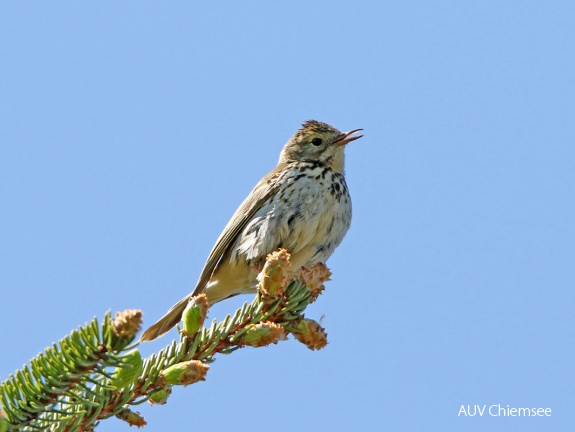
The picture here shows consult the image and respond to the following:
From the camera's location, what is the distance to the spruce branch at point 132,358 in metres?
1.86

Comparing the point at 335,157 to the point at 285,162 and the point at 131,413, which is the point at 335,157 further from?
the point at 131,413

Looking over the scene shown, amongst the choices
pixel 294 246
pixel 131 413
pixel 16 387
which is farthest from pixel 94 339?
pixel 294 246

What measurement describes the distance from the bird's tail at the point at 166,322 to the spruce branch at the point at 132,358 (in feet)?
6.25

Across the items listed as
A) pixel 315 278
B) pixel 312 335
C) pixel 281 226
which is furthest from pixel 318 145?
pixel 312 335

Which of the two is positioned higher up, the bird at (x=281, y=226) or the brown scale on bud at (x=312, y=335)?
the bird at (x=281, y=226)

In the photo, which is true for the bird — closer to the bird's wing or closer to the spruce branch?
the bird's wing

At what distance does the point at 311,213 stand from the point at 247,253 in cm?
56

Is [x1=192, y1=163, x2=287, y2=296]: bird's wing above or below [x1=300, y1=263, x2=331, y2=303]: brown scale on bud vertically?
above

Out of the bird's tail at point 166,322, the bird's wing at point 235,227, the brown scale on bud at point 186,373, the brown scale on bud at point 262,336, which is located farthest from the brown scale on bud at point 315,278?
the bird's wing at point 235,227

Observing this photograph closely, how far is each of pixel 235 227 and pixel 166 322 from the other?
1.12 meters

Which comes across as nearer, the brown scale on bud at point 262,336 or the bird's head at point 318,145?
the brown scale on bud at point 262,336

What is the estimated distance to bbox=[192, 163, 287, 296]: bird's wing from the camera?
5.88 m

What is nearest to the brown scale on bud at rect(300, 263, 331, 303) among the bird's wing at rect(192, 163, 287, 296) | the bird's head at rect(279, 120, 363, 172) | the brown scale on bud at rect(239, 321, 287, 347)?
the brown scale on bud at rect(239, 321, 287, 347)

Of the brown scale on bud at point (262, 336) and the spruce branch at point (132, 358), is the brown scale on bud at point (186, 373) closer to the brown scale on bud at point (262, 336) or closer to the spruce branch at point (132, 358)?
the spruce branch at point (132, 358)
